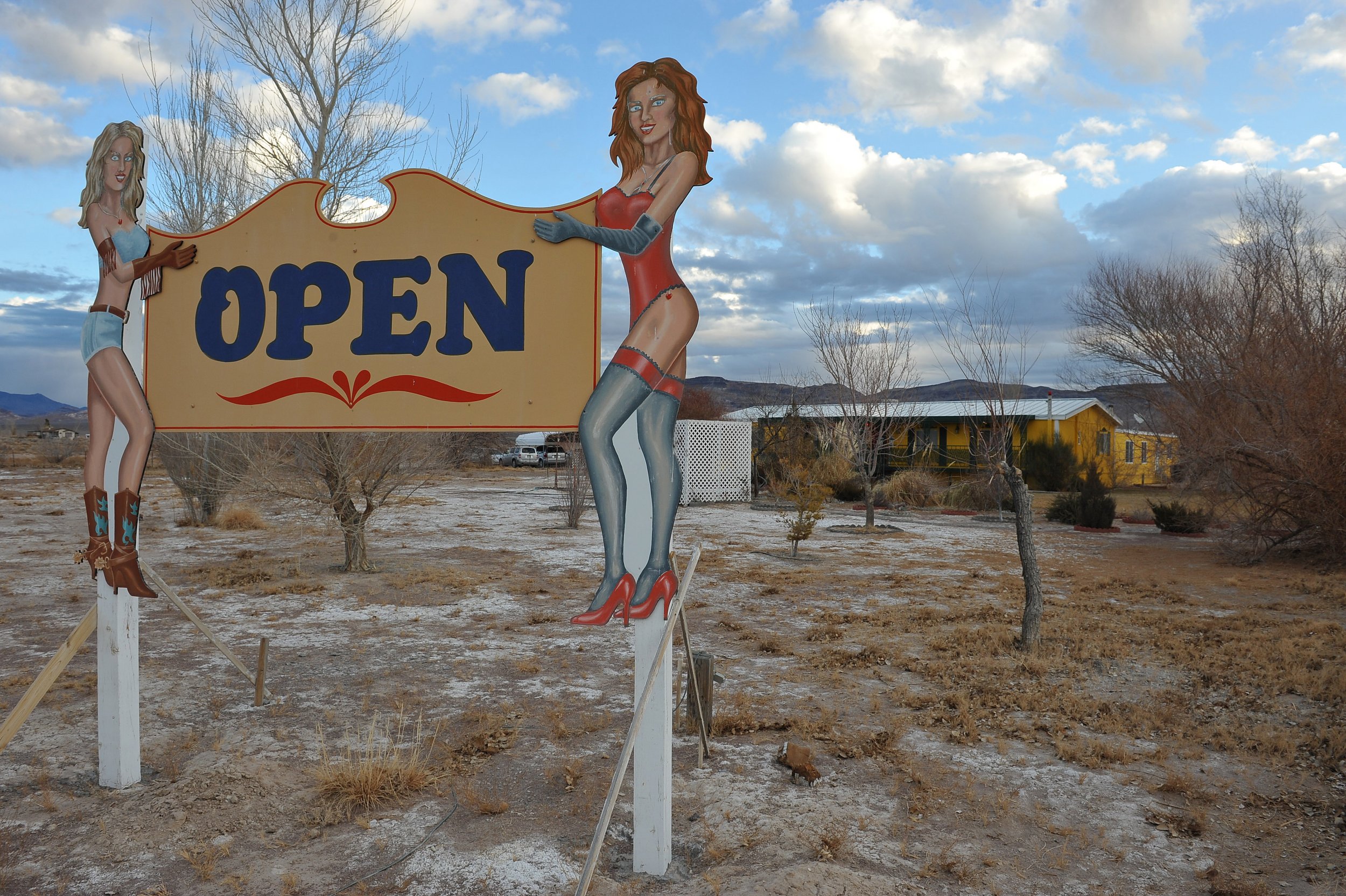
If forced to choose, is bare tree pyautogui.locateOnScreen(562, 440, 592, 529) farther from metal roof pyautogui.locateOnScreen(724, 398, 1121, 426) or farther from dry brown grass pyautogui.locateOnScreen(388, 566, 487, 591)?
metal roof pyautogui.locateOnScreen(724, 398, 1121, 426)

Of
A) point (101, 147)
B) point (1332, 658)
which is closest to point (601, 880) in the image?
point (101, 147)

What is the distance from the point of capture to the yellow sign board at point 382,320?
157 inches

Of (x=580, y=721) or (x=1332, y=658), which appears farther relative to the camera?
(x=1332, y=658)

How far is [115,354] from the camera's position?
178 inches

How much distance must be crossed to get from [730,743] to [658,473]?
2.63 m

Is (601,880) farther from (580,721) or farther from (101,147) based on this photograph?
(101,147)

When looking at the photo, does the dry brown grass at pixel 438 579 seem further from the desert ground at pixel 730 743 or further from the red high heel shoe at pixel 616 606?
the red high heel shoe at pixel 616 606

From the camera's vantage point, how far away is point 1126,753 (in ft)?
17.5

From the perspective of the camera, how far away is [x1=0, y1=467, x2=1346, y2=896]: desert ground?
12.9ft

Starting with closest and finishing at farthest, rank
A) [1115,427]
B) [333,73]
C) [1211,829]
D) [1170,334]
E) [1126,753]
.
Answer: [1211,829]
[1126,753]
[333,73]
[1170,334]
[1115,427]

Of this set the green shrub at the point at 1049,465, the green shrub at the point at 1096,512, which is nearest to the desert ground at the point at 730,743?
the green shrub at the point at 1096,512

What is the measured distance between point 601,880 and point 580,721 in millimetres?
2216

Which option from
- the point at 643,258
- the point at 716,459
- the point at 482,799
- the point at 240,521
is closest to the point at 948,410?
the point at 716,459

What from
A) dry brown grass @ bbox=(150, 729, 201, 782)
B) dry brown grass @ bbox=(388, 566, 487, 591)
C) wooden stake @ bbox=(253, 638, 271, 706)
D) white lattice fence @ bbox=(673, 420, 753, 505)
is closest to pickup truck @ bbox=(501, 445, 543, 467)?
white lattice fence @ bbox=(673, 420, 753, 505)
